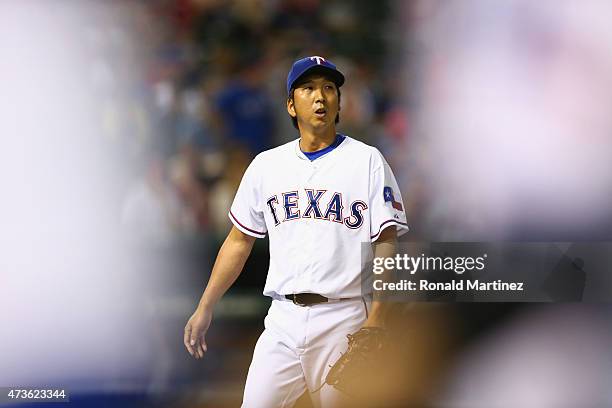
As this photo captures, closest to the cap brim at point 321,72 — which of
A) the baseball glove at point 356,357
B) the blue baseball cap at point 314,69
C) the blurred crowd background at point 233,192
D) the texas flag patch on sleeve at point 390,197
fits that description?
the blue baseball cap at point 314,69

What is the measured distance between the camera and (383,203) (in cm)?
295

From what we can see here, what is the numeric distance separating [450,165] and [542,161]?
42cm

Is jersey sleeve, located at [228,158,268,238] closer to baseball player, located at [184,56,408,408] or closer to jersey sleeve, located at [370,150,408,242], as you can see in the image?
baseball player, located at [184,56,408,408]

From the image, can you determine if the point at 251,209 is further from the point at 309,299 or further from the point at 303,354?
the point at 303,354

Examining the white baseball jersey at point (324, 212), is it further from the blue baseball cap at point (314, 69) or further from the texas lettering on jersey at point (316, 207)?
the blue baseball cap at point (314, 69)

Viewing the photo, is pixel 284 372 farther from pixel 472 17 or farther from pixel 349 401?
pixel 472 17

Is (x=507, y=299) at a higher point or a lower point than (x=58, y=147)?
lower

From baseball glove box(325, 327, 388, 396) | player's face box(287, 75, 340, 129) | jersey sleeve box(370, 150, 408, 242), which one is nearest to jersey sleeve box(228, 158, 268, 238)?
player's face box(287, 75, 340, 129)

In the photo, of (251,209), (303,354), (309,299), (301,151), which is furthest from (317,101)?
(303,354)

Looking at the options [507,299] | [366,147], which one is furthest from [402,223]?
[507,299]

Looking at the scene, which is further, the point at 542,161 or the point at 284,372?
the point at 542,161

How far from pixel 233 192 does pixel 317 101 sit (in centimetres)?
141

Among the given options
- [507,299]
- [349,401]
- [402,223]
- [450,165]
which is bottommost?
[349,401]

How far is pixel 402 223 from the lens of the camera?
2.98 meters
